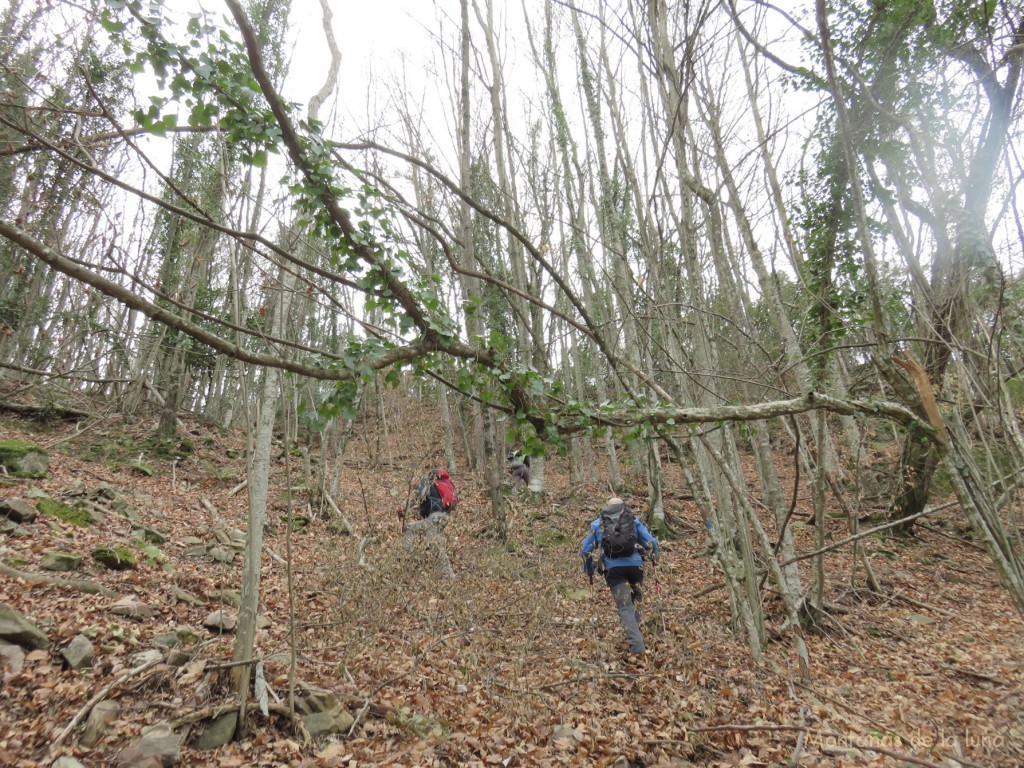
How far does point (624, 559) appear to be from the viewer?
5613 millimetres

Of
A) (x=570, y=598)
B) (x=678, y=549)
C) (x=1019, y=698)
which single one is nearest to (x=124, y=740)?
(x=570, y=598)

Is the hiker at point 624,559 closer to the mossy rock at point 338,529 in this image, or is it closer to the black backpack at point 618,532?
the black backpack at point 618,532

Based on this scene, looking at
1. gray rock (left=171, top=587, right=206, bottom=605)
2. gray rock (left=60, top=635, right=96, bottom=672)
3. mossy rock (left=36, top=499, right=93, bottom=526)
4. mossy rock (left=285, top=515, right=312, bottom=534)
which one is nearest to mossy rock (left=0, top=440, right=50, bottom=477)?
mossy rock (left=36, top=499, right=93, bottom=526)

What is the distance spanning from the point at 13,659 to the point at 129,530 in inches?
144

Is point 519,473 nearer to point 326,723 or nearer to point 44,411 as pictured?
point 326,723

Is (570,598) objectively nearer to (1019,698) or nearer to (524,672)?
(524,672)

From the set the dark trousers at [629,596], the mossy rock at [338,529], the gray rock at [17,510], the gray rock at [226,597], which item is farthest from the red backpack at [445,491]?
the gray rock at [17,510]

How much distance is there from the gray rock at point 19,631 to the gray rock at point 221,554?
304 centimetres

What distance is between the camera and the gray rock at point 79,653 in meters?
3.57

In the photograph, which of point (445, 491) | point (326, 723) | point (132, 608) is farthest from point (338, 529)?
point (326, 723)

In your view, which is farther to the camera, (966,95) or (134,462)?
(134,462)

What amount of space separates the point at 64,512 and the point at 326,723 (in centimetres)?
512

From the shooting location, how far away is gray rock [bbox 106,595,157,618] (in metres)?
4.44

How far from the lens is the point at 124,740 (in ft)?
9.94
